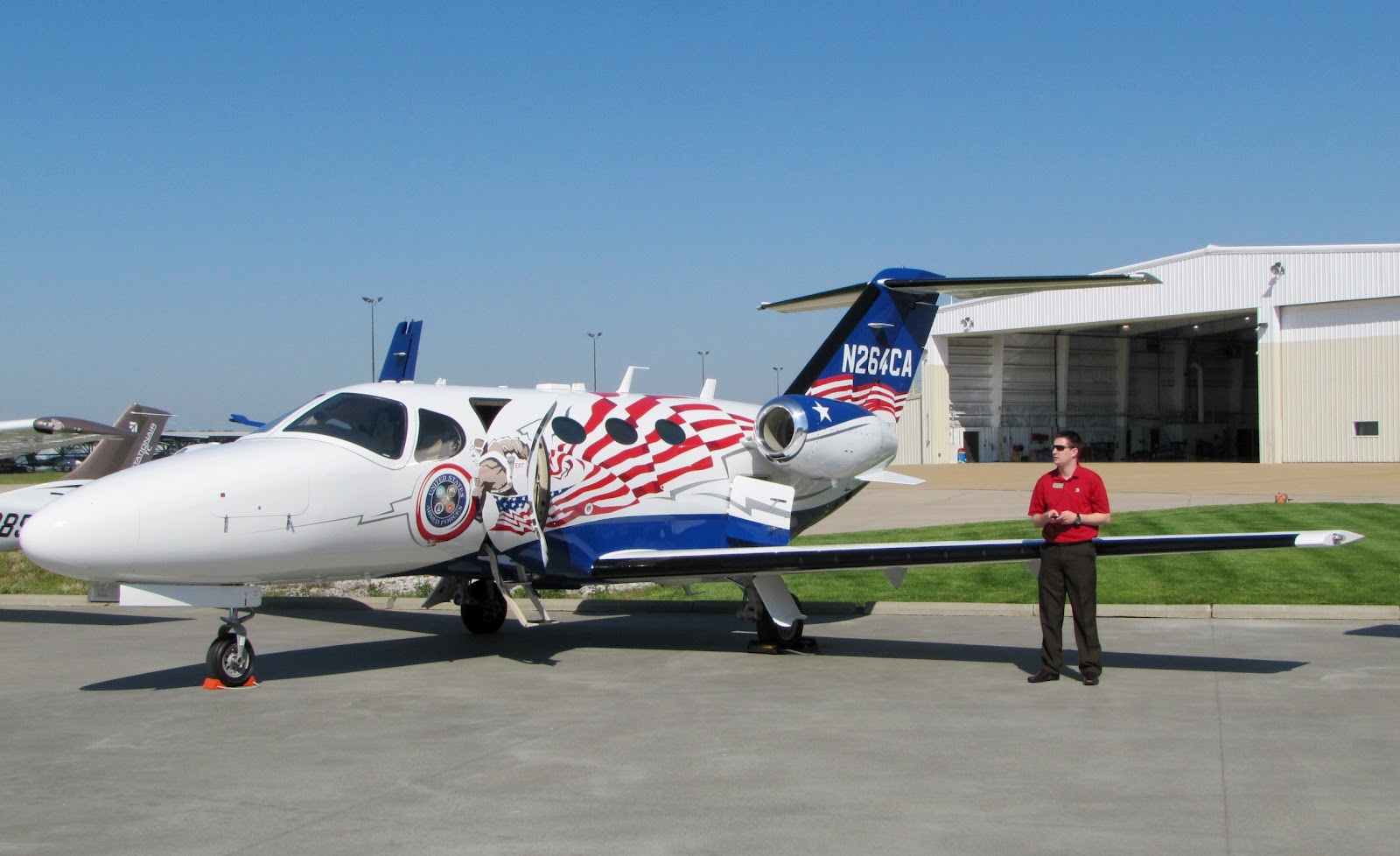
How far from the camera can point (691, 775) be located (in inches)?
272

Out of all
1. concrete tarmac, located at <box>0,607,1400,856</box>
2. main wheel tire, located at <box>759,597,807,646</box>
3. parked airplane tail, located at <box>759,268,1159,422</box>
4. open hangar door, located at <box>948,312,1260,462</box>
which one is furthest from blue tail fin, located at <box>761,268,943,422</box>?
open hangar door, located at <box>948,312,1260,462</box>

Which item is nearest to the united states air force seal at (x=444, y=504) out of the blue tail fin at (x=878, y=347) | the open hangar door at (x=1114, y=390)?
the blue tail fin at (x=878, y=347)

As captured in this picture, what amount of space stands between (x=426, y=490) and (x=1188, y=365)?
223 ft

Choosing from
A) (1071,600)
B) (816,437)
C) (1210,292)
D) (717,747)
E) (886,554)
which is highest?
(1210,292)

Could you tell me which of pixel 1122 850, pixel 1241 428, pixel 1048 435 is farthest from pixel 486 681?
pixel 1241 428

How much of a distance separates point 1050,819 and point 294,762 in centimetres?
417

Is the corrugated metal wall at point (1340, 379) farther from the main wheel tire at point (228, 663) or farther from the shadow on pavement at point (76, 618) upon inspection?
the main wheel tire at point (228, 663)

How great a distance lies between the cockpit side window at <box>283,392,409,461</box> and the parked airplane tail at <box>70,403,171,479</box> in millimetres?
9352

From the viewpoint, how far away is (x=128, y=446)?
18609mm

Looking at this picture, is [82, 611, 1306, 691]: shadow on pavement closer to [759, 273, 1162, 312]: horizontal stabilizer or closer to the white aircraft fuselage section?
the white aircraft fuselage section

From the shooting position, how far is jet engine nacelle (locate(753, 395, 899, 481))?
1295cm

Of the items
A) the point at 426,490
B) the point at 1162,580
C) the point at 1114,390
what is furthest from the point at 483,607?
the point at 1114,390

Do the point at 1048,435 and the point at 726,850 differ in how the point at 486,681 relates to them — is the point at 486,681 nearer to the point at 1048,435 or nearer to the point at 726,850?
the point at 726,850

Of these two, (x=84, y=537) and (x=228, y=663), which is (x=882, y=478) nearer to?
(x=228, y=663)
